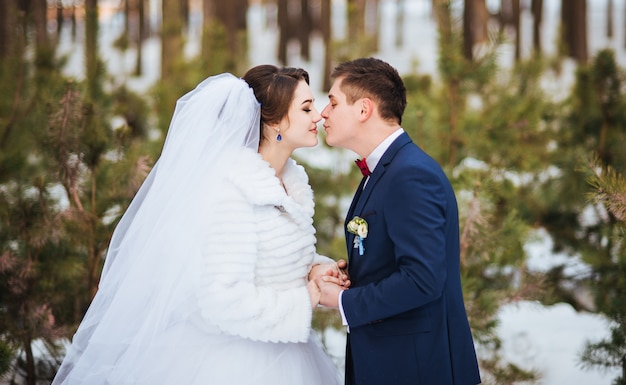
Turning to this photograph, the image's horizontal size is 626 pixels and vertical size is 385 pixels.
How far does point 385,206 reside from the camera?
251 cm

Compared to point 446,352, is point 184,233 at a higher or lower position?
higher

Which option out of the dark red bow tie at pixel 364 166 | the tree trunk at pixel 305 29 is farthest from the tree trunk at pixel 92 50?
the tree trunk at pixel 305 29

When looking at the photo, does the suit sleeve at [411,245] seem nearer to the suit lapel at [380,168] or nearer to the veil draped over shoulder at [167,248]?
the suit lapel at [380,168]

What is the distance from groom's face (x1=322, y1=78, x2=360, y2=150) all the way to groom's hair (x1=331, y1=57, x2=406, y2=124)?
0.08 feet

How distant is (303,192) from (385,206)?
66 cm

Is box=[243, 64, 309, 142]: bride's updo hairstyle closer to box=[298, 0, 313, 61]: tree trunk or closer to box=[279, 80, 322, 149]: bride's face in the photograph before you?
box=[279, 80, 322, 149]: bride's face

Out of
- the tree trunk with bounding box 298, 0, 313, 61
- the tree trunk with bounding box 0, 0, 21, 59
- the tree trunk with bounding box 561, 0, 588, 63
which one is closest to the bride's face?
the tree trunk with bounding box 0, 0, 21, 59

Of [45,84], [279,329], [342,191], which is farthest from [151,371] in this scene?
[342,191]

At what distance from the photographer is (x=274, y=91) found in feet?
9.73

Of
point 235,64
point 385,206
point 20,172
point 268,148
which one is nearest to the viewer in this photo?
point 385,206

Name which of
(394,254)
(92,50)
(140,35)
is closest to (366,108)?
(394,254)

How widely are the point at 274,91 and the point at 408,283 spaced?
3.48 ft

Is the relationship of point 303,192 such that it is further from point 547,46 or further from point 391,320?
point 547,46

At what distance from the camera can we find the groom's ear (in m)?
2.67
